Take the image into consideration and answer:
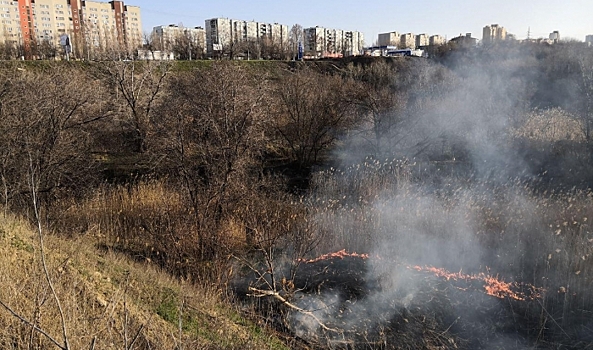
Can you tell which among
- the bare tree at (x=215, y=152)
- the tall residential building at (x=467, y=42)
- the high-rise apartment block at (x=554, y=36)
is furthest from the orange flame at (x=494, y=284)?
the tall residential building at (x=467, y=42)

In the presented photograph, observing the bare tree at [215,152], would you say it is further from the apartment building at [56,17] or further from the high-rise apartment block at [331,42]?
the high-rise apartment block at [331,42]

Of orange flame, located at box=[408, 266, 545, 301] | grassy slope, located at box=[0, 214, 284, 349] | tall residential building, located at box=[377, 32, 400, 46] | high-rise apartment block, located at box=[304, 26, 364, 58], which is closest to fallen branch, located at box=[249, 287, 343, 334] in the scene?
grassy slope, located at box=[0, 214, 284, 349]

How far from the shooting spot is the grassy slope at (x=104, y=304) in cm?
333

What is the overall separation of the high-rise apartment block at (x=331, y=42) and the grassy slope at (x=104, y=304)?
1686 inches

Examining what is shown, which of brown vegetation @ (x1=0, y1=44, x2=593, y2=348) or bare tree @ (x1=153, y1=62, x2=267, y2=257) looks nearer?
brown vegetation @ (x1=0, y1=44, x2=593, y2=348)

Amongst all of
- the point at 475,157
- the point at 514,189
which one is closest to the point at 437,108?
the point at 475,157

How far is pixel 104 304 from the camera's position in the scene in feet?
14.1

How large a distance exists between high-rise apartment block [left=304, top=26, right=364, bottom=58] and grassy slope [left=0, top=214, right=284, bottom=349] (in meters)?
42.8

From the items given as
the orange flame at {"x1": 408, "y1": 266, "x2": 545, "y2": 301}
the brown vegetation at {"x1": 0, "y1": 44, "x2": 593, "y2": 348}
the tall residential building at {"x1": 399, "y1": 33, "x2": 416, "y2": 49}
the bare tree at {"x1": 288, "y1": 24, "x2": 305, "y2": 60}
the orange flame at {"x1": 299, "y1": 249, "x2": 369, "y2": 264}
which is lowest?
the orange flame at {"x1": 408, "y1": 266, "x2": 545, "y2": 301}

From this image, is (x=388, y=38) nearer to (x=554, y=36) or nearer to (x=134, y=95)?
(x=554, y=36)

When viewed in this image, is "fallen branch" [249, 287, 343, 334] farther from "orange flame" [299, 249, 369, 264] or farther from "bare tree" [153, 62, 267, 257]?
"orange flame" [299, 249, 369, 264]

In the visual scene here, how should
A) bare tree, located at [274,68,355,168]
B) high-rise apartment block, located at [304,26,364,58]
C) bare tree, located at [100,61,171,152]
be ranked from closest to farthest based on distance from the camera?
bare tree, located at [274,68,355,168]
bare tree, located at [100,61,171,152]
high-rise apartment block, located at [304,26,364,58]

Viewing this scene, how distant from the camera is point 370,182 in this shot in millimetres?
9625

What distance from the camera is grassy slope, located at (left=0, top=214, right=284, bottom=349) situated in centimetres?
333
